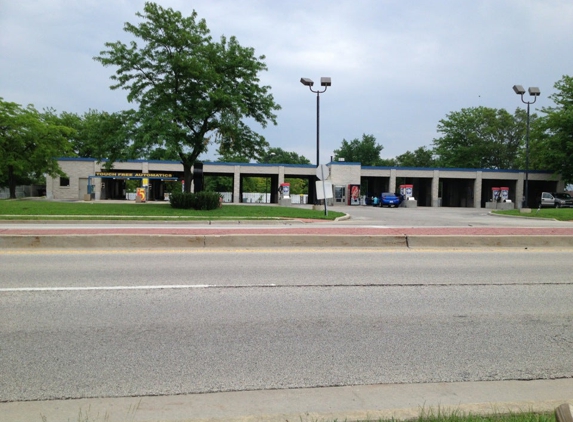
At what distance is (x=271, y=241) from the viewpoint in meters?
12.5

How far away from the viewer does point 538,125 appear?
188ft

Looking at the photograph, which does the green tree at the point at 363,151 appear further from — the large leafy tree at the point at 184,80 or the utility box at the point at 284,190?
the large leafy tree at the point at 184,80

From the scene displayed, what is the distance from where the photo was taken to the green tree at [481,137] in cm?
8031

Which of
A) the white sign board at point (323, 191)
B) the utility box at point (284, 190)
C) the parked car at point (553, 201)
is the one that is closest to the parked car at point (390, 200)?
the utility box at point (284, 190)

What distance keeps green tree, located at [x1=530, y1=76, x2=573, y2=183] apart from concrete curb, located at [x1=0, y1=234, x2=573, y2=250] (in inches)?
1842

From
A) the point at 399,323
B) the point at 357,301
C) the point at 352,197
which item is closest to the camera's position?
the point at 399,323

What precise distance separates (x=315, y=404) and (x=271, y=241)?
29.1 feet

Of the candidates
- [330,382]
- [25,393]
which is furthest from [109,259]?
[330,382]

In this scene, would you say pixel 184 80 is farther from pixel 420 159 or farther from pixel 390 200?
pixel 420 159

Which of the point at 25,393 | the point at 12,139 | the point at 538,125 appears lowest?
the point at 25,393

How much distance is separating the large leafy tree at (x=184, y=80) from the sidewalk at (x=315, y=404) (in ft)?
86.2

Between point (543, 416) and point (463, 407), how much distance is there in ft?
1.72

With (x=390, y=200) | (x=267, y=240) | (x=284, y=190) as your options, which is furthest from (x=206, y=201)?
(x=390, y=200)

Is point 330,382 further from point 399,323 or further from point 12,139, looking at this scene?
point 12,139
